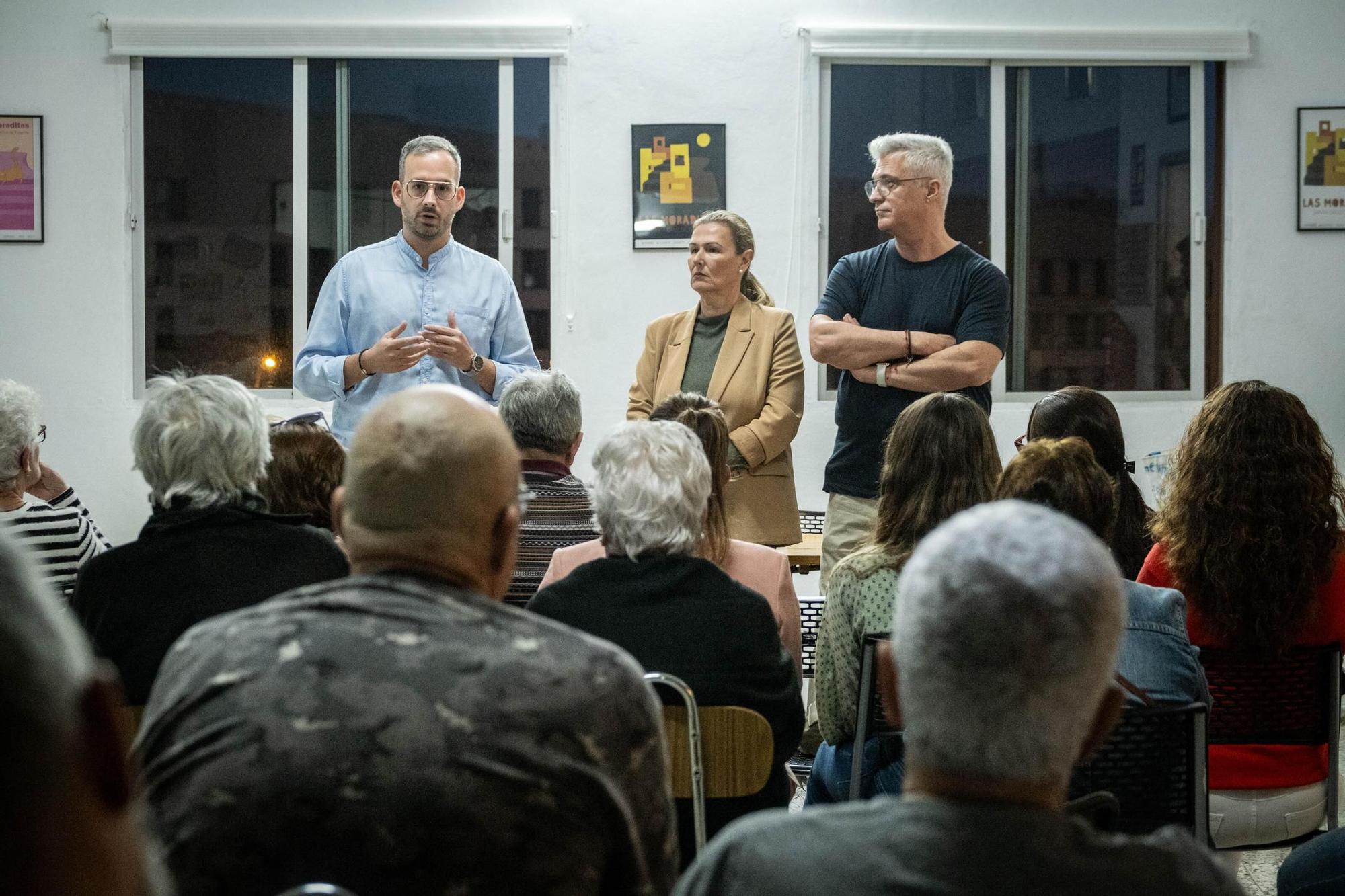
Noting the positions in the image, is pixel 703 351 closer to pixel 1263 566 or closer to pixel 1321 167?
pixel 1263 566

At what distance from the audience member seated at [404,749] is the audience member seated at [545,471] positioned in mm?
1569

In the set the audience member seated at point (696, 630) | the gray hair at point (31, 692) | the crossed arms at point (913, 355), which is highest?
the crossed arms at point (913, 355)

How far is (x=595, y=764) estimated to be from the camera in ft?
4.00

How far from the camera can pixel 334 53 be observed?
5.69 m

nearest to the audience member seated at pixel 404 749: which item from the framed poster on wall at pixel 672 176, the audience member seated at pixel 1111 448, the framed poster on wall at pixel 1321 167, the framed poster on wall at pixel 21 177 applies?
the audience member seated at pixel 1111 448

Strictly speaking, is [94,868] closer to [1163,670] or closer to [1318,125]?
[1163,670]

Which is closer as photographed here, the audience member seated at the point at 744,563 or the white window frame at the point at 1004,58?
the audience member seated at the point at 744,563

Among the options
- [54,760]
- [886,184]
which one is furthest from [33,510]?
[54,760]

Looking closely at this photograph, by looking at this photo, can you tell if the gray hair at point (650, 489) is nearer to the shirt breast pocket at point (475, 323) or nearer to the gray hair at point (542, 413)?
the gray hair at point (542, 413)

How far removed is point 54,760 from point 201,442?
75.9 inches

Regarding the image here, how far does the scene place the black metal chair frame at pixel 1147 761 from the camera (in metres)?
1.90

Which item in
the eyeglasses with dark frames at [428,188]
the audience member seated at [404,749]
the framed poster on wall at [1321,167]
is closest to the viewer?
the audience member seated at [404,749]

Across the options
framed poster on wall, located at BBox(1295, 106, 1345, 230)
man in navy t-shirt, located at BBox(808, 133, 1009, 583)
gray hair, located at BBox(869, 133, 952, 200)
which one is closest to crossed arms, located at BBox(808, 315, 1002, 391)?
man in navy t-shirt, located at BBox(808, 133, 1009, 583)

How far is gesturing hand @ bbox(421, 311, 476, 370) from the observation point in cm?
384
